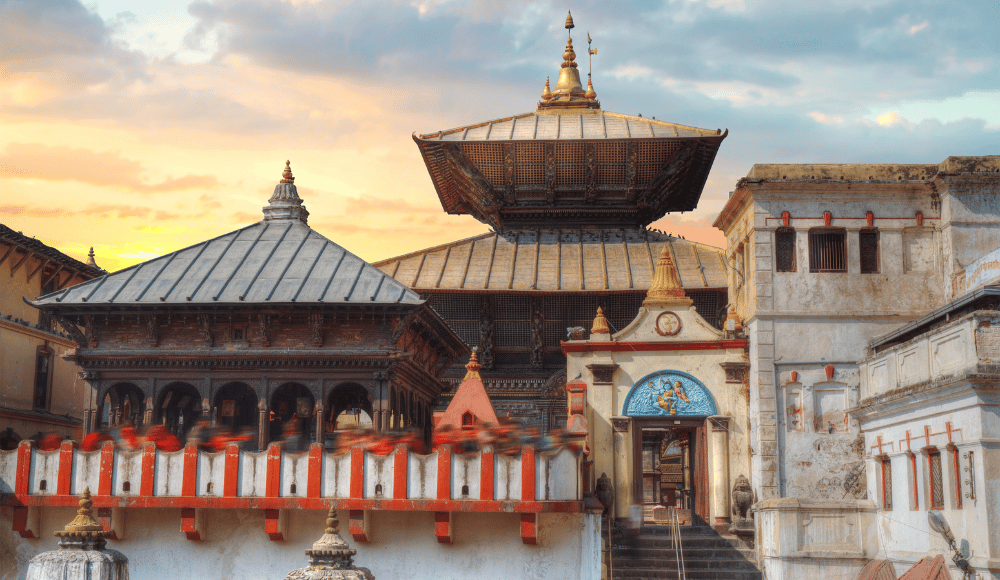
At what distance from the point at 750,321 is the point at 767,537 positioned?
5652 mm

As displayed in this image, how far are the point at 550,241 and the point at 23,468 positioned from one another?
752 inches

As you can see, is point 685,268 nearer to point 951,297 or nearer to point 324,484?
point 951,297

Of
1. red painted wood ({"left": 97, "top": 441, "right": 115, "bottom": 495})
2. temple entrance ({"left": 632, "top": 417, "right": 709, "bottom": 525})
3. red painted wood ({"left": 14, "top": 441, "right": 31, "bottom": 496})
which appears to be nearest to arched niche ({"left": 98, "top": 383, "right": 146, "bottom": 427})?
red painted wood ({"left": 14, "top": 441, "right": 31, "bottom": 496})

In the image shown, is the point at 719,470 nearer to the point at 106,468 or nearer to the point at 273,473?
the point at 273,473

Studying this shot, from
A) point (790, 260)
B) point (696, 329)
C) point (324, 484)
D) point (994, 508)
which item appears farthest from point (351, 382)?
point (994, 508)

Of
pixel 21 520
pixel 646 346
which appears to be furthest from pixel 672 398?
pixel 21 520

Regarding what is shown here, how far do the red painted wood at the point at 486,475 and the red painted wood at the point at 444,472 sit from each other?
69cm

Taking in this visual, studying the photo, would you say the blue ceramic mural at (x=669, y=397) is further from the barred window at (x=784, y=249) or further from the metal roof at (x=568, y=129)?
the metal roof at (x=568, y=129)

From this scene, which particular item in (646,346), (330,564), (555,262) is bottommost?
(330,564)

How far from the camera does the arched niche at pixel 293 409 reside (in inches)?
1141

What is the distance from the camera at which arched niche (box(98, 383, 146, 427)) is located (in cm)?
2819

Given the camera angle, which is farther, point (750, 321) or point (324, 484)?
point (750, 321)

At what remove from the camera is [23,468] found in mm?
25172

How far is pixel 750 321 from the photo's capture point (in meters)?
28.3
